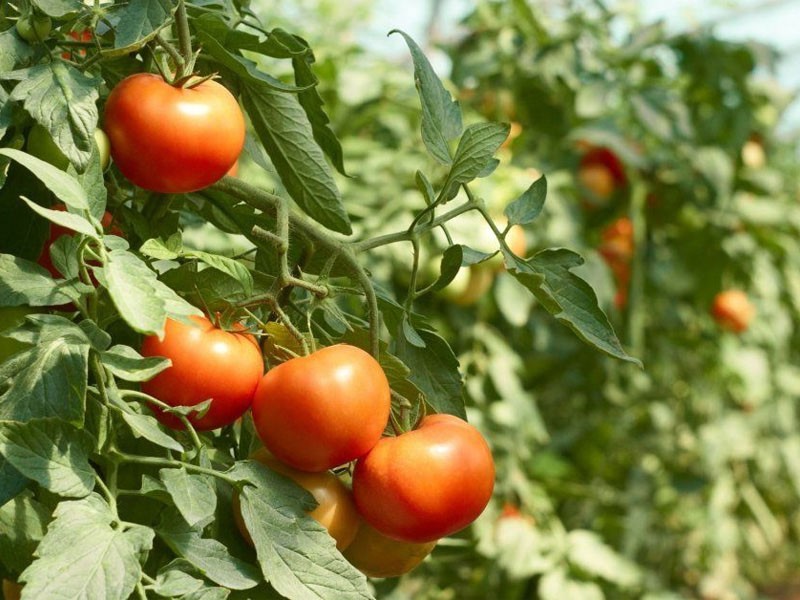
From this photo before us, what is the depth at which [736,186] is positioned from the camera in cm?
217

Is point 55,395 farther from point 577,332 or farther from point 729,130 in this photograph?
point 729,130

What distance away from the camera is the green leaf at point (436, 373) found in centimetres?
63

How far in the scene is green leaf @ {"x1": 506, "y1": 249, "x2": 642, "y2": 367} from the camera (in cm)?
57

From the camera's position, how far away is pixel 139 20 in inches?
20.1

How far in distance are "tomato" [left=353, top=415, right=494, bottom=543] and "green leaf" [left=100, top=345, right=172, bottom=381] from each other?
14 cm

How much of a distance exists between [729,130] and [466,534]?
116 centimetres

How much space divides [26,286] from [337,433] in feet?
0.53

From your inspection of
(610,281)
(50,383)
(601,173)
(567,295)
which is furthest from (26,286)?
(601,173)

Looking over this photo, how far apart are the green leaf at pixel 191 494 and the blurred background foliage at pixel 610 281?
2.12 ft

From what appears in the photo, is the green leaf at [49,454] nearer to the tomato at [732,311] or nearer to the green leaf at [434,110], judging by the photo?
the green leaf at [434,110]

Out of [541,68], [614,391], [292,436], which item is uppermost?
[292,436]

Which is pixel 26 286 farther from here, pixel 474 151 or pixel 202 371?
pixel 474 151

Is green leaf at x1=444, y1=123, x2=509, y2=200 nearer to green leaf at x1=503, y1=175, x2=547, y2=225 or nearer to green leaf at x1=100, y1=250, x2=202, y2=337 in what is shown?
green leaf at x1=503, y1=175, x2=547, y2=225

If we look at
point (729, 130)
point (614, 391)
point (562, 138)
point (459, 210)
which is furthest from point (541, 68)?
point (459, 210)
